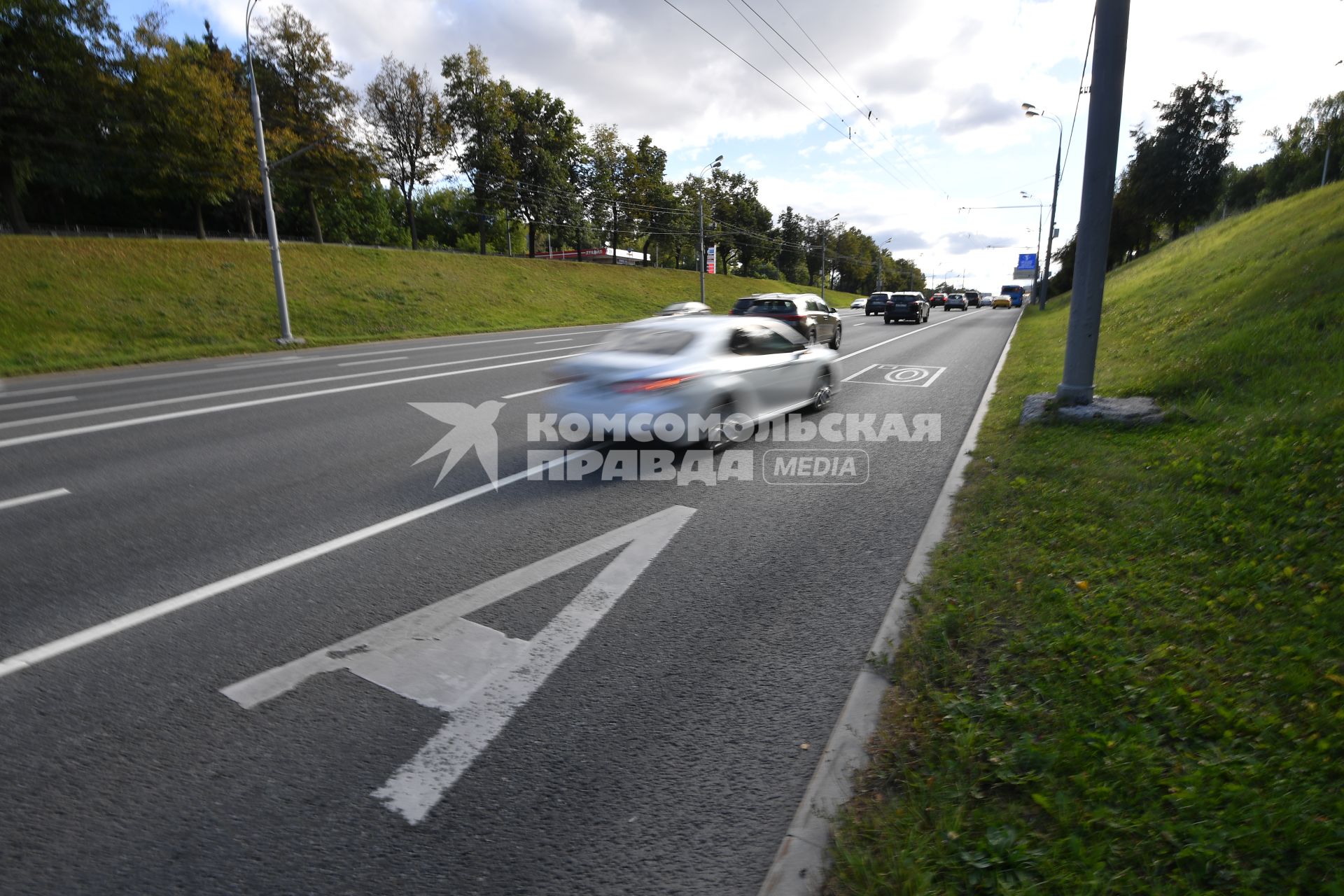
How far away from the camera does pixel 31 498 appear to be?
5891 mm

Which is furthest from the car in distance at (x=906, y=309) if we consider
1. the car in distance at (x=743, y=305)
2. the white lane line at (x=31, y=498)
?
the white lane line at (x=31, y=498)

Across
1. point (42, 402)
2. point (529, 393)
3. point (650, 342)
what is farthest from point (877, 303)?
point (42, 402)

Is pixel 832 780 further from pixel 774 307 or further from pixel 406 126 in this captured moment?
pixel 406 126

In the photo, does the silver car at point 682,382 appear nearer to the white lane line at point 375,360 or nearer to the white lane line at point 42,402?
the white lane line at point 42,402

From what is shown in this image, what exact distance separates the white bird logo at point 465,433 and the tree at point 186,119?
118 ft

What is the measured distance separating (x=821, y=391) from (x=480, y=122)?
51206 millimetres

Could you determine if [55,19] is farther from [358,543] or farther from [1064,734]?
[1064,734]

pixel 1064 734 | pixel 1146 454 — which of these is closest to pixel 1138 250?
pixel 1146 454

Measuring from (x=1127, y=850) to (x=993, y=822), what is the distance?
1.21 ft

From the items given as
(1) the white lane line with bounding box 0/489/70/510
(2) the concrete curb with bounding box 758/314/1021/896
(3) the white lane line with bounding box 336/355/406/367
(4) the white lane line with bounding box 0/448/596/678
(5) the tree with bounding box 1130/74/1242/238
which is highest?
(5) the tree with bounding box 1130/74/1242/238

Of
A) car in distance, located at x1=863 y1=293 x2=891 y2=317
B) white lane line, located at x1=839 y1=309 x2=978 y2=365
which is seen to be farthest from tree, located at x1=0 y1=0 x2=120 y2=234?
car in distance, located at x1=863 y1=293 x2=891 y2=317

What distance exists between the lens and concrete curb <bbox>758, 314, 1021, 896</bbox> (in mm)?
2143

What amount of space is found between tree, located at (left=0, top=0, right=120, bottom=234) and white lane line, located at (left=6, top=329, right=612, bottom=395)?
24554mm

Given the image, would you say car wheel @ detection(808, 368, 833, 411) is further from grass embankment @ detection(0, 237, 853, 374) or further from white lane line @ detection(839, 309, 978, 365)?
grass embankment @ detection(0, 237, 853, 374)
